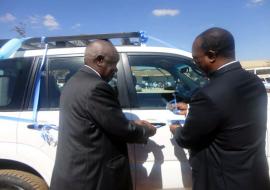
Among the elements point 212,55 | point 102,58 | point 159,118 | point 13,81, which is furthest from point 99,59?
point 13,81

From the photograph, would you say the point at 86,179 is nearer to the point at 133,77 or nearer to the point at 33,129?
the point at 33,129

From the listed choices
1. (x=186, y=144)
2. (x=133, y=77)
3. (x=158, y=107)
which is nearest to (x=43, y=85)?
(x=133, y=77)

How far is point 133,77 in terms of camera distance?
3809 mm

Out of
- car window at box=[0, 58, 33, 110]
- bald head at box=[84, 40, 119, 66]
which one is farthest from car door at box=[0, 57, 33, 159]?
bald head at box=[84, 40, 119, 66]

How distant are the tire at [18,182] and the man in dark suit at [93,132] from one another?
88 cm

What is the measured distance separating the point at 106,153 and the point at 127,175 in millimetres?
291

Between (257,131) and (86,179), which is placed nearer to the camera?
(257,131)

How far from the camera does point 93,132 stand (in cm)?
266

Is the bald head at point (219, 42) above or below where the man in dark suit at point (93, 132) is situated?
above

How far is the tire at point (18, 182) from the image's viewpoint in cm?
361

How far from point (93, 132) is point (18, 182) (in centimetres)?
134

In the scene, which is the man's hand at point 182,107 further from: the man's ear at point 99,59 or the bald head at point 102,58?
the man's ear at point 99,59

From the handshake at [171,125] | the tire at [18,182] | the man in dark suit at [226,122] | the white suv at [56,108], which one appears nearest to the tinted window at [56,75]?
the white suv at [56,108]

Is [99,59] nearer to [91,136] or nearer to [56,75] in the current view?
[91,136]
